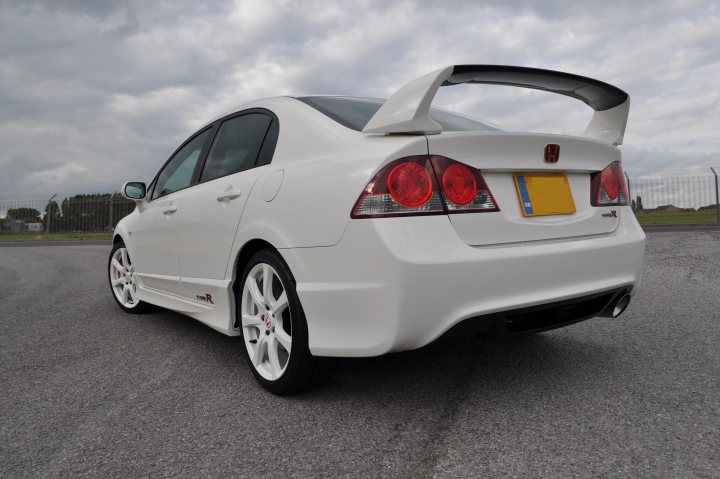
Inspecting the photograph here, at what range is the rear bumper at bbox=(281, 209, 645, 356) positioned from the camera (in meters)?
2.00

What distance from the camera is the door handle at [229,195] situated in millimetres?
2875

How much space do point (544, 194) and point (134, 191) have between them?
348cm

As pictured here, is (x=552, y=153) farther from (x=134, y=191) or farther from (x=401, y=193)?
(x=134, y=191)

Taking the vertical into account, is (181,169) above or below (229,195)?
above

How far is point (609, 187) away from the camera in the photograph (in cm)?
267

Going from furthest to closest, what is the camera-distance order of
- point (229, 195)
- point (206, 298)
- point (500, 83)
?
point (206, 298)
point (229, 195)
point (500, 83)

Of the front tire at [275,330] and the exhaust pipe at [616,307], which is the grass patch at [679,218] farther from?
the front tire at [275,330]

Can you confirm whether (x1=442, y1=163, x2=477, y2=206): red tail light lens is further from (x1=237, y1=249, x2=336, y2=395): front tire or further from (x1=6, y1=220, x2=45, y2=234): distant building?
(x1=6, y1=220, x2=45, y2=234): distant building

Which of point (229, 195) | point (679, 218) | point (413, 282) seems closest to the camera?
point (413, 282)

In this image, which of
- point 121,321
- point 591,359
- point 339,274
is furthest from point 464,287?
point 121,321

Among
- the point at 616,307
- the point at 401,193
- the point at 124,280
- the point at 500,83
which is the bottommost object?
the point at 124,280

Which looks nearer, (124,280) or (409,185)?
(409,185)

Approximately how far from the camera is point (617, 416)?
2150 mm

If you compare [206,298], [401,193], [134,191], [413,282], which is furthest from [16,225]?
[413,282]
